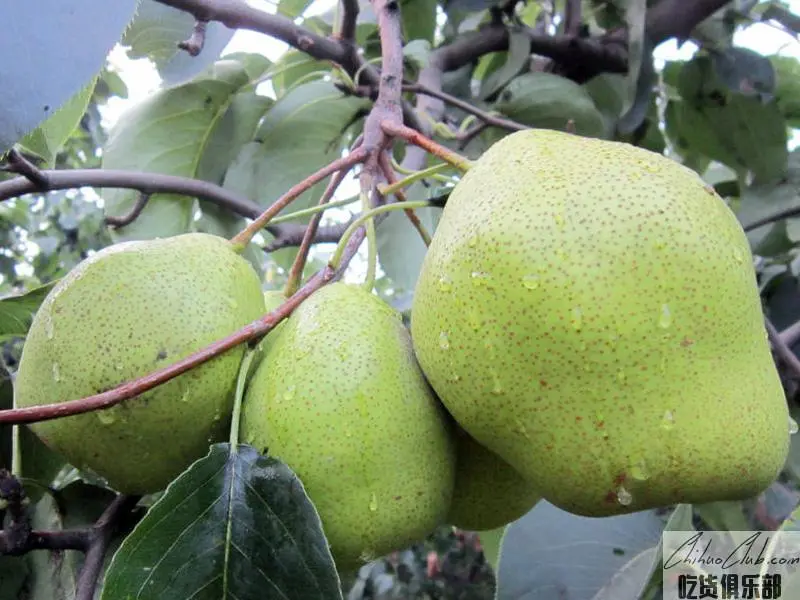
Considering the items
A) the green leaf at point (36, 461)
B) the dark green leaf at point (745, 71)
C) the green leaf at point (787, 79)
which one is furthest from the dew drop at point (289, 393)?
the green leaf at point (787, 79)

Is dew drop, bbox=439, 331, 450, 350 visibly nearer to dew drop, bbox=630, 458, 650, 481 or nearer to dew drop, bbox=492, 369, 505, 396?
dew drop, bbox=492, 369, 505, 396

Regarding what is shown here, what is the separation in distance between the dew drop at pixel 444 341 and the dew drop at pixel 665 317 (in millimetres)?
198

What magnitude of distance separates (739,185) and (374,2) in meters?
1.10

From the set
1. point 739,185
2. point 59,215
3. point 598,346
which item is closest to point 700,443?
point 598,346

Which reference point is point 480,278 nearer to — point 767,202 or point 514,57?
point 514,57

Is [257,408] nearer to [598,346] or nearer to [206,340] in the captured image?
[206,340]

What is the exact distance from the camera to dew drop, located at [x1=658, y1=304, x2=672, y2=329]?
26.4 inches

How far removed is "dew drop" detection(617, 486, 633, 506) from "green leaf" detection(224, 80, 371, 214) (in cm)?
111

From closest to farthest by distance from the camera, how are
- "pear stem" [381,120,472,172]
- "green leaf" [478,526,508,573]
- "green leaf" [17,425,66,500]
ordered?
"pear stem" [381,120,472,172]
"green leaf" [17,425,66,500]
"green leaf" [478,526,508,573]

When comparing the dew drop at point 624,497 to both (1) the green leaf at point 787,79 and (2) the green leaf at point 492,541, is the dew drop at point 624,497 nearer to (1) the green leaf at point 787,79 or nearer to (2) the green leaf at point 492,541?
(2) the green leaf at point 492,541

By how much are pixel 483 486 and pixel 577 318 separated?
0.30 metres

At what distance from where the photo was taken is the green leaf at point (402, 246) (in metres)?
1.63

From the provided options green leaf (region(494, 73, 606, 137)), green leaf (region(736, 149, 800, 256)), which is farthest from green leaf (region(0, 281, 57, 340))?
green leaf (region(736, 149, 800, 256))

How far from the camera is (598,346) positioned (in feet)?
2.21
